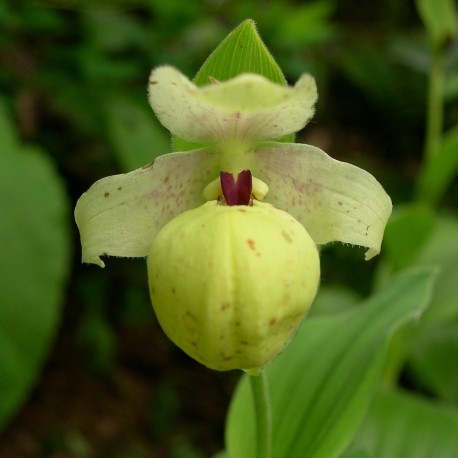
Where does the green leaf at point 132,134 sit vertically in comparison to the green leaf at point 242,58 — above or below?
below

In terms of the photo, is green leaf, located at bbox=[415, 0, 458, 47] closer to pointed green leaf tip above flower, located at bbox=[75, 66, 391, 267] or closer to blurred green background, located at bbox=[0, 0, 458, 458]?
blurred green background, located at bbox=[0, 0, 458, 458]

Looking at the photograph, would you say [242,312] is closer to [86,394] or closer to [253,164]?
[253,164]

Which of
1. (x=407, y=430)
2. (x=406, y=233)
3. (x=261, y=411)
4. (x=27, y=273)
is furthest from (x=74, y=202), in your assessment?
(x=261, y=411)

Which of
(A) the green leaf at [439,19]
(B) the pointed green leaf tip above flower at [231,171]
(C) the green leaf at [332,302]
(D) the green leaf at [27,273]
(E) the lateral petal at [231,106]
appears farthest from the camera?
(C) the green leaf at [332,302]

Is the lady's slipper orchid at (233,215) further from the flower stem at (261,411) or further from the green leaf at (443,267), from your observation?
the green leaf at (443,267)

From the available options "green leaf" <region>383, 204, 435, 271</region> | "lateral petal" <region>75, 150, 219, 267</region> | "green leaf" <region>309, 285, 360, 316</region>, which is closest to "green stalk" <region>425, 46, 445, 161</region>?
"green leaf" <region>383, 204, 435, 271</region>

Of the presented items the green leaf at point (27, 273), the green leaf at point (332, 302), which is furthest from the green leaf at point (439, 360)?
the green leaf at point (27, 273)

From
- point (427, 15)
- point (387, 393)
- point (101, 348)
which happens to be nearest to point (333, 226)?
point (387, 393)
